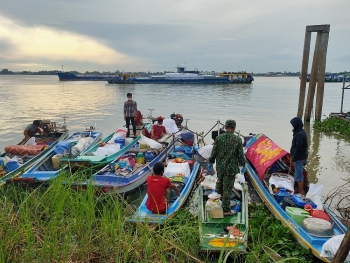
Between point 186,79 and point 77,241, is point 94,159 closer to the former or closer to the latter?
point 77,241

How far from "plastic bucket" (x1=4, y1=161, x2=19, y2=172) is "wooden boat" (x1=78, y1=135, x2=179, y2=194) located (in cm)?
236

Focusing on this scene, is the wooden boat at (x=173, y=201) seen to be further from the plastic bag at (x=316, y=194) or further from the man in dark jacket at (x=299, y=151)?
the plastic bag at (x=316, y=194)

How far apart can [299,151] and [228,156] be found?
6.65 ft

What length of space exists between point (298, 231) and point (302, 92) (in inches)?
482

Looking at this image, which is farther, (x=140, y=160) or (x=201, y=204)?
(x=140, y=160)

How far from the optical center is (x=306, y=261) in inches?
163

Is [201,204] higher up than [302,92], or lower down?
lower down

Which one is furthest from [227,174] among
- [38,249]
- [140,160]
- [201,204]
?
[140,160]

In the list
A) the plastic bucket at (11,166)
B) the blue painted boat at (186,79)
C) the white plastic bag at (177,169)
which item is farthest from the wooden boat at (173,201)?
the blue painted boat at (186,79)

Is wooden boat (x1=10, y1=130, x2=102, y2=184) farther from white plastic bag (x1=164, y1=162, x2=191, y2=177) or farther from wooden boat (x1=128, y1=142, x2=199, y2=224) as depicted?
white plastic bag (x1=164, y1=162, x2=191, y2=177)

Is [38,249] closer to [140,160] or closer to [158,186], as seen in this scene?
[158,186]

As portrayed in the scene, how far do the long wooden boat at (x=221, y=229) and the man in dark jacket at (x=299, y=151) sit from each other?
1.28 meters

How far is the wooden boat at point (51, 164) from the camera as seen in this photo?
6611 millimetres

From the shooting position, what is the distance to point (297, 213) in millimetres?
5008
